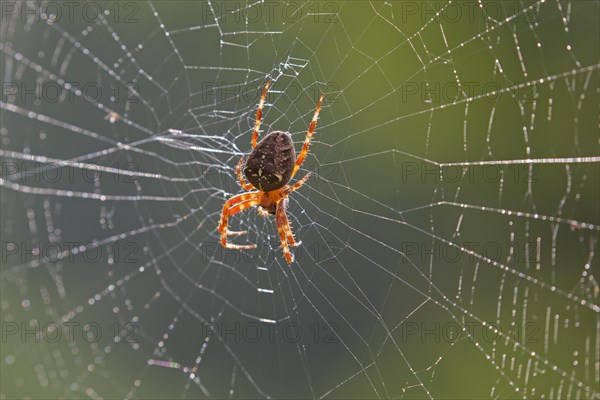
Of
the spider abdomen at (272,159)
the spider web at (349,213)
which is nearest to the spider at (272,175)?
the spider abdomen at (272,159)

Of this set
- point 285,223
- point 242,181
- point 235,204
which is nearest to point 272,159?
point 242,181

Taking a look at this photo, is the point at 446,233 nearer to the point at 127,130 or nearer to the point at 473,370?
the point at 473,370

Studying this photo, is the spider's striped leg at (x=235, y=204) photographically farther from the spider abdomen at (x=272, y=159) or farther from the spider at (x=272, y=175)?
the spider abdomen at (x=272, y=159)

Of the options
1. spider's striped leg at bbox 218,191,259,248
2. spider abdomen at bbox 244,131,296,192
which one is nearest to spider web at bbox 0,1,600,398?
spider's striped leg at bbox 218,191,259,248

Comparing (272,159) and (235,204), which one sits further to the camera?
(235,204)

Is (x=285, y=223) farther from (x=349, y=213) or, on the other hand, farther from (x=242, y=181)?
(x=349, y=213)

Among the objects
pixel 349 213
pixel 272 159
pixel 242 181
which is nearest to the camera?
pixel 272 159
